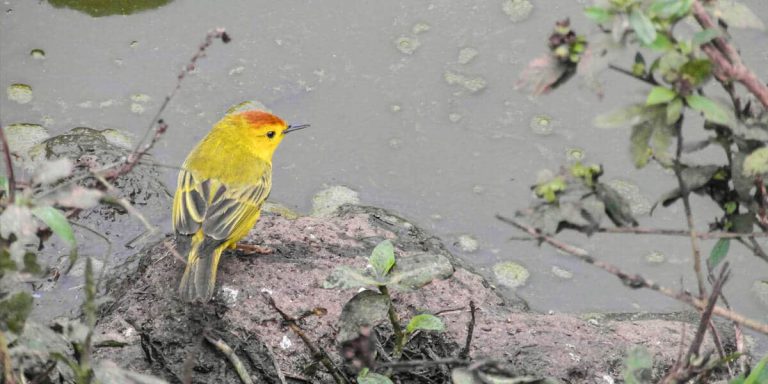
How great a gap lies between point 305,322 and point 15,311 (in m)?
1.25

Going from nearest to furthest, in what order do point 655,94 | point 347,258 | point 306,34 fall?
1. point 655,94
2. point 347,258
3. point 306,34

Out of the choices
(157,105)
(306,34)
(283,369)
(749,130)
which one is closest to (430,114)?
(306,34)

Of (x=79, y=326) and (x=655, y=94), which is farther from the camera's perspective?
(x=79, y=326)

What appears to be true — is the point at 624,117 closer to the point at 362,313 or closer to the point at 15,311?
the point at 362,313

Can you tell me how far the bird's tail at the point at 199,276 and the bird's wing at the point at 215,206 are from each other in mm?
166

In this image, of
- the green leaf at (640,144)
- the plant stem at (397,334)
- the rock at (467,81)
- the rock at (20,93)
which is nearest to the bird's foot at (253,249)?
the plant stem at (397,334)

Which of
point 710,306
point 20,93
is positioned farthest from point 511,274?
point 20,93

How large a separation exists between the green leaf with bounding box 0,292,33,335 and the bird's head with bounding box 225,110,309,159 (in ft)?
6.99

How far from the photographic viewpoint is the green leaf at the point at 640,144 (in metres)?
2.18

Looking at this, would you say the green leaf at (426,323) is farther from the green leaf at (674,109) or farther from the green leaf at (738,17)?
the green leaf at (738,17)

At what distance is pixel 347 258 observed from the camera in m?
3.85

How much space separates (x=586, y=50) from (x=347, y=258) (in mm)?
1906

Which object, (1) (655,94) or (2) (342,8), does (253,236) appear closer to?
(2) (342,8)

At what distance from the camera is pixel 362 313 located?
2873 millimetres
